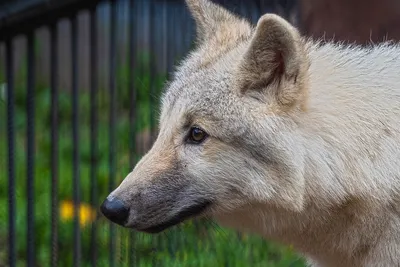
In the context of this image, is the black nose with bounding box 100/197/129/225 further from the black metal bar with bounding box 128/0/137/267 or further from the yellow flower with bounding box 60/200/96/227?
the black metal bar with bounding box 128/0/137/267

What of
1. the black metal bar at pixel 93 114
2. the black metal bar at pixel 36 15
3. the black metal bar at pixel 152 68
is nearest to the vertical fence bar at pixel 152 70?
the black metal bar at pixel 152 68

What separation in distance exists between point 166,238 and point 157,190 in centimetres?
191

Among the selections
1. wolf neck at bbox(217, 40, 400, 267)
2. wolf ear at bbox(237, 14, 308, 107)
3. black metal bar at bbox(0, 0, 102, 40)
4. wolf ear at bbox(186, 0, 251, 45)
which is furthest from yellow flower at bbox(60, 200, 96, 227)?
wolf ear at bbox(237, 14, 308, 107)

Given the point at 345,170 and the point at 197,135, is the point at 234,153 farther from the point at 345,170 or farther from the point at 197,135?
the point at 345,170

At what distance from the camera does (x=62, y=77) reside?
8.47 m

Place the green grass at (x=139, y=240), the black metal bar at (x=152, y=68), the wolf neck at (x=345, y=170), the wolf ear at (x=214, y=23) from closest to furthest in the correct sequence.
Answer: the wolf neck at (x=345, y=170), the wolf ear at (x=214, y=23), the green grass at (x=139, y=240), the black metal bar at (x=152, y=68)

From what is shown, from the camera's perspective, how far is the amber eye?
4.02m

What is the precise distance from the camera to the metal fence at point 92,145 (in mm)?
5109

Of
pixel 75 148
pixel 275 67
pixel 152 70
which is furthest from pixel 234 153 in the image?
pixel 152 70

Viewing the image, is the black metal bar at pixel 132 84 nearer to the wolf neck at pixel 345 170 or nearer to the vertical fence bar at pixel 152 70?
the vertical fence bar at pixel 152 70

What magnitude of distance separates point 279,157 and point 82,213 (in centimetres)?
225

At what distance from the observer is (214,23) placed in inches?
182

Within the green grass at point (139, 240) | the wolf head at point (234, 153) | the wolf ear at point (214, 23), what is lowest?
the green grass at point (139, 240)

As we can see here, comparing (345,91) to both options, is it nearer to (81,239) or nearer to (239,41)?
(239,41)
